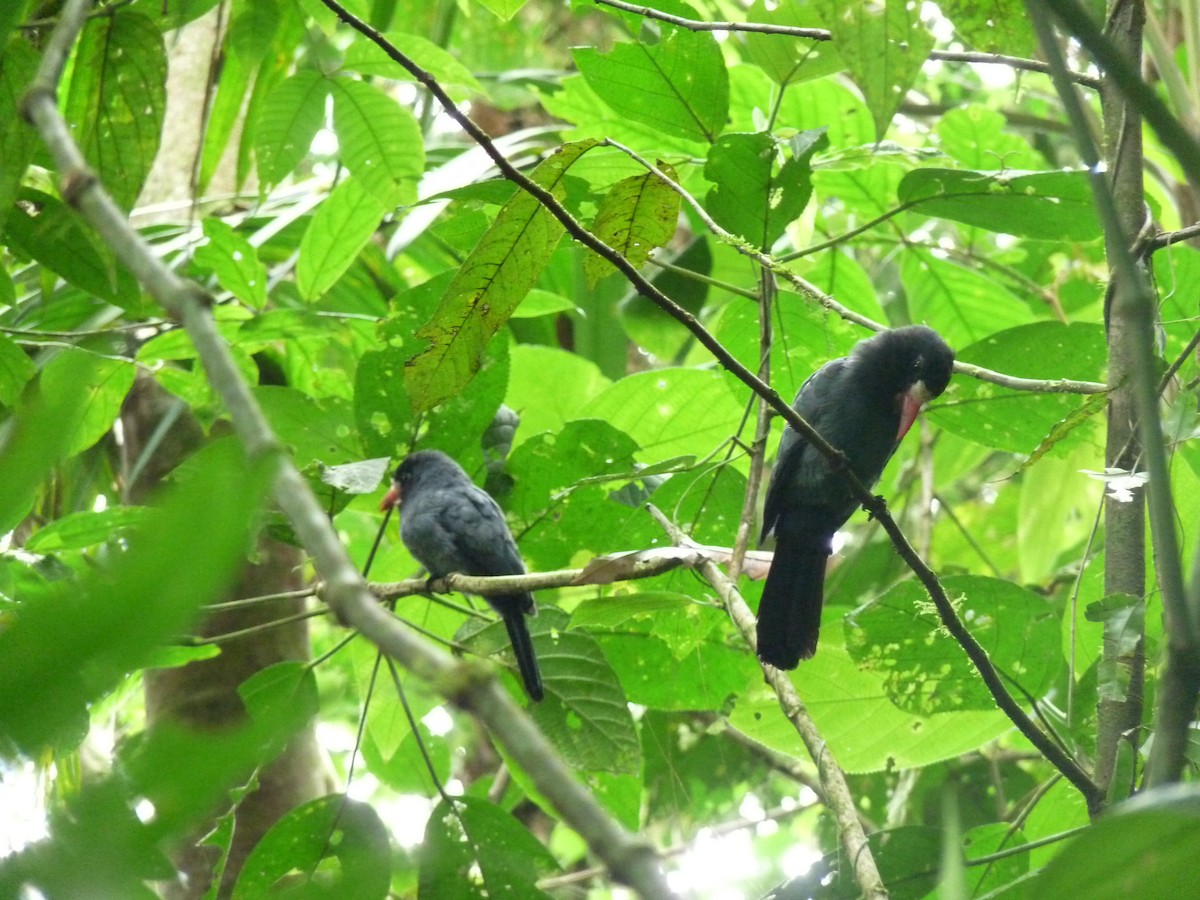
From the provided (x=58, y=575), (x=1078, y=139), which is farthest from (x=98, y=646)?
(x=58, y=575)

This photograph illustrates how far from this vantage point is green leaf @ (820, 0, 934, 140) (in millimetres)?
2031

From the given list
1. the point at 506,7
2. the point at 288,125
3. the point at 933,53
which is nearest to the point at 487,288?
the point at 506,7

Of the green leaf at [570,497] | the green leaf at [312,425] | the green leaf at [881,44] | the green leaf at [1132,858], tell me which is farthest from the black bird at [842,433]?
the green leaf at [1132,858]

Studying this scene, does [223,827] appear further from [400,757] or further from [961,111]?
[961,111]

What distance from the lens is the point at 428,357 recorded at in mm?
2225

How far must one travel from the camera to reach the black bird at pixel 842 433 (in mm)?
3541

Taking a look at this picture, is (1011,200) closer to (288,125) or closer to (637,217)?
(637,217)

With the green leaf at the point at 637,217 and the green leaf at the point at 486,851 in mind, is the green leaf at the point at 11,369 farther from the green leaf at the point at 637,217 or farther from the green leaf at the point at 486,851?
the green leaf at the point at 486,851

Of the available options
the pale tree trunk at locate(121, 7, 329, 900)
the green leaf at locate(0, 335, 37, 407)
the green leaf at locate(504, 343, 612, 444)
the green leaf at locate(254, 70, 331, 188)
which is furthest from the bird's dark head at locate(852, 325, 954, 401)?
the green leaf at locate(0, 335, 37, 407)

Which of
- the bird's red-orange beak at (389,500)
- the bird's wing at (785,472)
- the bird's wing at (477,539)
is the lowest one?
the bird's wing at (477,539)

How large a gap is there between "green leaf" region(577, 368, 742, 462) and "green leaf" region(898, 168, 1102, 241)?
2.43ft

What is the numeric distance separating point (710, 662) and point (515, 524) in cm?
68

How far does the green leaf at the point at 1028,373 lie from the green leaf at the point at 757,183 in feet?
2.30

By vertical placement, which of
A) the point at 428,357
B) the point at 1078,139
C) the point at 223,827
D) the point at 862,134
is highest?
Answer: the point at 1078,139
